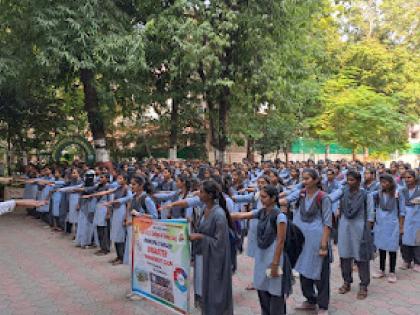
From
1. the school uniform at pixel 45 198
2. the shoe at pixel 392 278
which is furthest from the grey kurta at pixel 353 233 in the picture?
the school uniform at pixel 45 198

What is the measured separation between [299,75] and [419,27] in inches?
701

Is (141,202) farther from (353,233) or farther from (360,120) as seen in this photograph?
(360,120)

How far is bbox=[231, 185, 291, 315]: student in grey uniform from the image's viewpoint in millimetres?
4367

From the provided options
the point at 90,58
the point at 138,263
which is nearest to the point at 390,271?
the point at 138,263

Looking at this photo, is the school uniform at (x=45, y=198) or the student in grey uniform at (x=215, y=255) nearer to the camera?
the student in grey uniform at (x=215, y=255)

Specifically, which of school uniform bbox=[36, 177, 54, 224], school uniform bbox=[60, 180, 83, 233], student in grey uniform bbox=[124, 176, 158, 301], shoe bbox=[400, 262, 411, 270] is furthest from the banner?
school uniform bbox=[36, 177, 54, 224]

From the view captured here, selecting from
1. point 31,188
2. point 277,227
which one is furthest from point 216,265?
point 31,188

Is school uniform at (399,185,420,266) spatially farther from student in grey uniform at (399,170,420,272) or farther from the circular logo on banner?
the circular logo on banner

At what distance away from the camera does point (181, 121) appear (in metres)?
21.0

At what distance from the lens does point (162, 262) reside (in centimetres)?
474

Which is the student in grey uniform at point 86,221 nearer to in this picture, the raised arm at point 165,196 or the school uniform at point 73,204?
the school uniform at point 73,204

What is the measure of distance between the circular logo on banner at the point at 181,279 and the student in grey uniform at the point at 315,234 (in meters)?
1.36

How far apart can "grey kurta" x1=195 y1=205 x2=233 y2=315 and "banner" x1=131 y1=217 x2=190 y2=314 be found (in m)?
0.18

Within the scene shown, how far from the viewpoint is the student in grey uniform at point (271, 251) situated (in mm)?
4367
